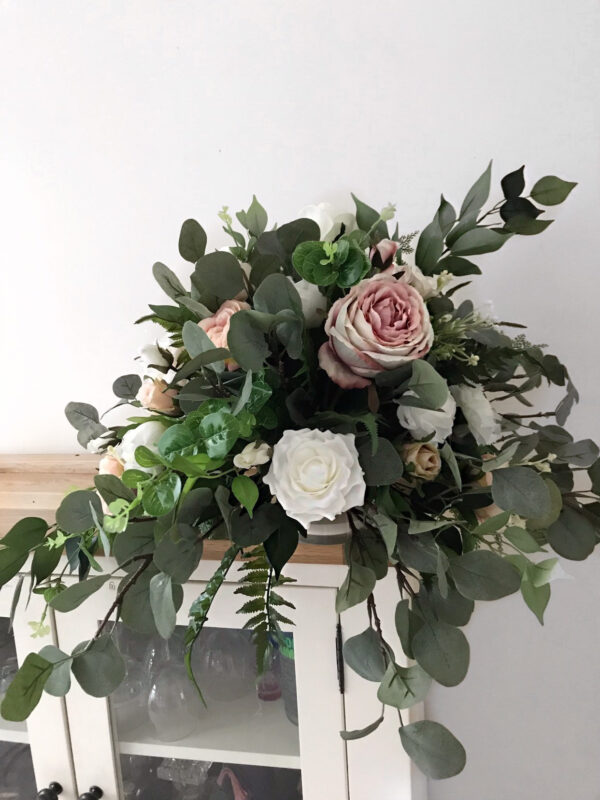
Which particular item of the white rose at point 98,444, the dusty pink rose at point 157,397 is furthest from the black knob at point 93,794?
the dusty pink rose at point 157,397

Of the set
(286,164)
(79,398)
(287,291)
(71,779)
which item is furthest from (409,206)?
(71,779)

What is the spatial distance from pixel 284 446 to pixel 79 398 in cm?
70

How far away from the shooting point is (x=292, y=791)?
0.88 m

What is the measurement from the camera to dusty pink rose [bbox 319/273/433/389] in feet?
2.02

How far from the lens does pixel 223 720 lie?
92cm

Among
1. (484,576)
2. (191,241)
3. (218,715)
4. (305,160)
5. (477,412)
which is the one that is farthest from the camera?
(305,160)

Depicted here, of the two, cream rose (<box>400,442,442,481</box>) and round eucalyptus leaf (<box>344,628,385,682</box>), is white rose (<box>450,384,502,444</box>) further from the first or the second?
round eucalyptus leaf (<box>344,628,385,682</box>)

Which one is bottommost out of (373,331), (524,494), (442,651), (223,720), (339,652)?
(223,720)

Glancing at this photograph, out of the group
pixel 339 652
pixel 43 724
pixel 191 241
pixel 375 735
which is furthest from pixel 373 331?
pixel 43 724

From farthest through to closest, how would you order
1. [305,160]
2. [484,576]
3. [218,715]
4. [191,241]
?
[305,160] → [218,715] → [191,241] → [484,576]

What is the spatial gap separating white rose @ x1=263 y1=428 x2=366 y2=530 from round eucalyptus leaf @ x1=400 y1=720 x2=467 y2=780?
21 cm

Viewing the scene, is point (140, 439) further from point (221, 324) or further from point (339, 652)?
point (339, 652)

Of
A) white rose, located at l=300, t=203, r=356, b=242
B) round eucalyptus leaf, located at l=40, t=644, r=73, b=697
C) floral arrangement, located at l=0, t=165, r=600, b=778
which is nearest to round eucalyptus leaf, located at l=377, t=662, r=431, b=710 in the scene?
floral arrangement, located at l=0, t=165, r=600, b=778

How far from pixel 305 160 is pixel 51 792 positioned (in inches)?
37.7
